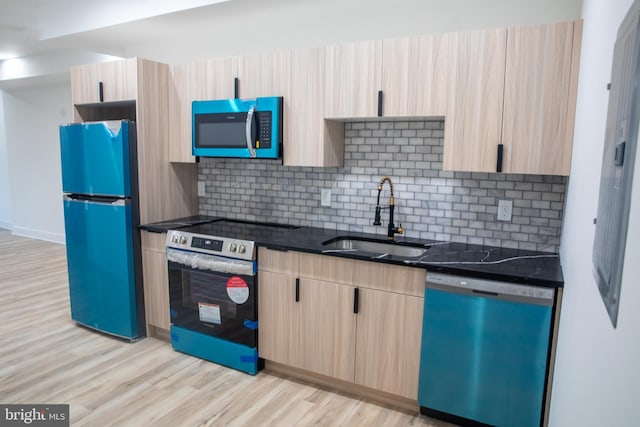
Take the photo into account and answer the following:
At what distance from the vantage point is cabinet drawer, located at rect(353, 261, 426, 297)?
92.5 inches

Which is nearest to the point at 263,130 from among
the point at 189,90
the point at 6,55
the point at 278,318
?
the point at 189,90

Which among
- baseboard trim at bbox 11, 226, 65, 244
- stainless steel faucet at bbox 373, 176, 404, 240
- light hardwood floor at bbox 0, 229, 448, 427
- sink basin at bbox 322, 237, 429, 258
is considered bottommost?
light hardwood floor at bbox 0, 229, 448, 427

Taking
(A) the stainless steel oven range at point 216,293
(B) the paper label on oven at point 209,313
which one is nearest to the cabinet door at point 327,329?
(A) the stainless steel oven range at point 216,293

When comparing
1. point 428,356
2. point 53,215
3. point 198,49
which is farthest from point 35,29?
point 428,356

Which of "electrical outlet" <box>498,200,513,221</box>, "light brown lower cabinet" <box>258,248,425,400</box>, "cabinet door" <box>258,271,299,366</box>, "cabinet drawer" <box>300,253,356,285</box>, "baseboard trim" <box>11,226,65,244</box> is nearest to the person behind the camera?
"light brown lower cabinet" <box>258,248,425,400</box>

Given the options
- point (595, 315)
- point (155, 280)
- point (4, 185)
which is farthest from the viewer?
point (4, 185)

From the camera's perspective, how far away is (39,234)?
6.97 meters

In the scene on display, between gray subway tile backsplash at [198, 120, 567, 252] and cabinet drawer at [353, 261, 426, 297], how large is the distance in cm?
64

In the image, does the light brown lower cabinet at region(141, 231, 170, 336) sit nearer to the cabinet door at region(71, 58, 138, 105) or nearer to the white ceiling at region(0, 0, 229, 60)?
the cabinet door at region(71, 58, 138, 105)

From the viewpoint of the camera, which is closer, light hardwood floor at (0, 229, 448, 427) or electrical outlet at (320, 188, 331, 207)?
light hardwood floor at (0, 229, 448, 427)

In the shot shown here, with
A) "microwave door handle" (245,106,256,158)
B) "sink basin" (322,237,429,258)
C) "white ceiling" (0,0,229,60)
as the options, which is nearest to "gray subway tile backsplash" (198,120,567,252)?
"sink basin" (322,237,429,258)

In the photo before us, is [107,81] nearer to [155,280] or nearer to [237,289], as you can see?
[155,280]

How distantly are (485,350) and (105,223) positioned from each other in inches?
113

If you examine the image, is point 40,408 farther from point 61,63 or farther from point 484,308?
point 61,63
